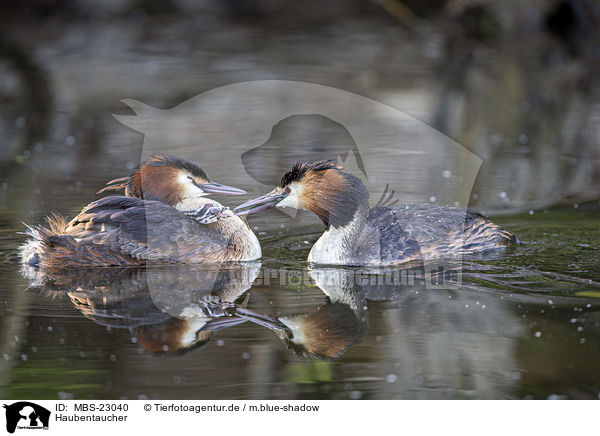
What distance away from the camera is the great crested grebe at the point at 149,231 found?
6.75m

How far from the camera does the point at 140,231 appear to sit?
22.2 ft

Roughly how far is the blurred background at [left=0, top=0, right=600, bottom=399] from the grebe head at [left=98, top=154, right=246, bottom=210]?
0.76 meters

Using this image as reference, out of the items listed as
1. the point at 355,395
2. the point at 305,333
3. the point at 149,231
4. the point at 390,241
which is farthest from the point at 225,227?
the point at 355,395

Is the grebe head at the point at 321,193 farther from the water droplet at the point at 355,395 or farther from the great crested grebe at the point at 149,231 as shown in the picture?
the water droplet at the point at 355,395

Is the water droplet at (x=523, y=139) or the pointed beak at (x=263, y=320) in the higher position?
the water droplet at (x=523, y=139)

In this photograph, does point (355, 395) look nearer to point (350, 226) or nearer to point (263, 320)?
point (263, 320)

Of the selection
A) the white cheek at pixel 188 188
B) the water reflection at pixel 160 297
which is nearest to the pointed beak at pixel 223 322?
the water reflection at pixel 160 297

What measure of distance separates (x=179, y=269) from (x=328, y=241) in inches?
47.1

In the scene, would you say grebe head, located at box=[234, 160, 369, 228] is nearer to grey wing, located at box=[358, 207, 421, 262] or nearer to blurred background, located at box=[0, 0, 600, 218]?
grey wing, located at box=[358, 207, 421, 262]

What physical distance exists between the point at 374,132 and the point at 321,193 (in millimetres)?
4903

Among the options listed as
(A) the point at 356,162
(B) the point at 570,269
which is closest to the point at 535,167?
(A) the point at 356,162
